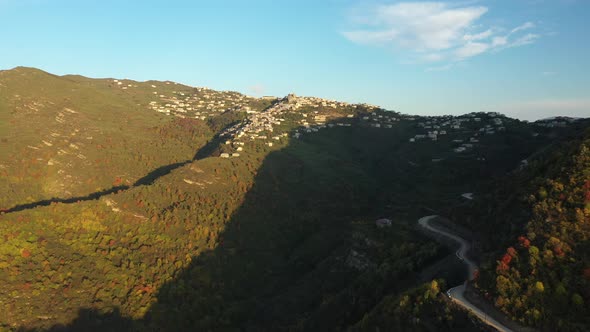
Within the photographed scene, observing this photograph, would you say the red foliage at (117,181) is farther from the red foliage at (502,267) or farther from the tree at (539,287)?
the tree at (539,287)

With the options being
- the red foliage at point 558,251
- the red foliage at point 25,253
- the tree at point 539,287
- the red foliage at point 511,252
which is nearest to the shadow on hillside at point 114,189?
the red foliage at point 25,253

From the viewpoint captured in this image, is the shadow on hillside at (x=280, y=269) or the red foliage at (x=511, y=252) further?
the shadow on hillside at (x=280, y=269)

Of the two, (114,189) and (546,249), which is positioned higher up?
(546,249)

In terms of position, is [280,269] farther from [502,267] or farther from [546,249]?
[546,249]

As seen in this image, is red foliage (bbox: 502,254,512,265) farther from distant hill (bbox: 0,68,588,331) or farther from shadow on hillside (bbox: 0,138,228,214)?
shadow on hillside (bbox: 0,138,228,214)

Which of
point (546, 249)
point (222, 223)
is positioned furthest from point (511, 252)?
point (222, 223)

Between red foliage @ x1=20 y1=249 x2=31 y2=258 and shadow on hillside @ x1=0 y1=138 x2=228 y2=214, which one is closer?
red foliage @ x1=20 y1=249 x2=31 y2=258

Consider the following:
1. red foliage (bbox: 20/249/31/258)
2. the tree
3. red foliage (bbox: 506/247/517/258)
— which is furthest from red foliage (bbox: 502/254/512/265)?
red foliage (bbox: 20/249/31/258)
